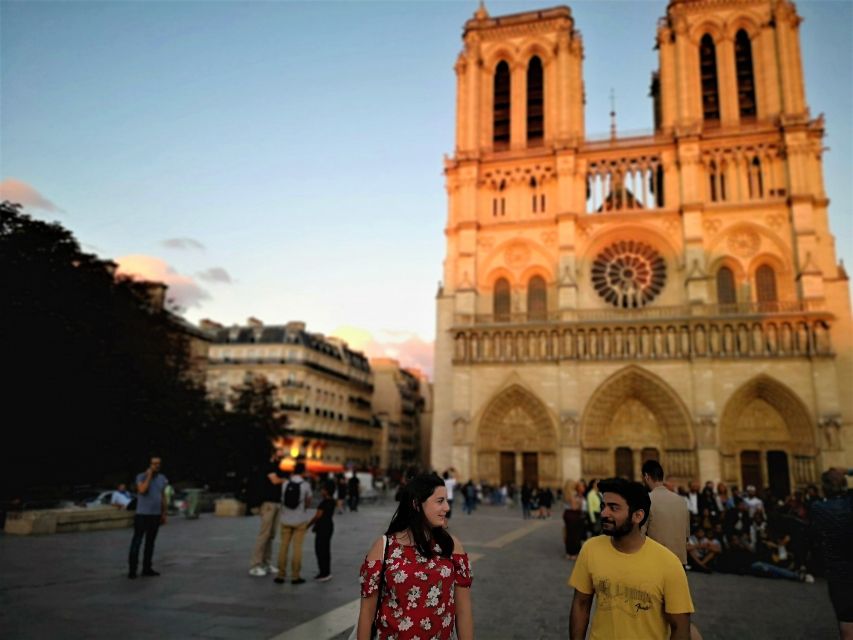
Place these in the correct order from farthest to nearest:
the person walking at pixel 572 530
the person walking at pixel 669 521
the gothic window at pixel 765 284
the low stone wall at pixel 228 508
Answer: the gothic window at pixel 765 284 < the low stone wall at pixel 228 508 < the person walking at pixel 572 530 < the person walking at pixel 669 521

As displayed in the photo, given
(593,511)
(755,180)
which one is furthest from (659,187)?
(593,511)

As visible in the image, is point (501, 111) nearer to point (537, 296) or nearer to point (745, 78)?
point (537, 296)

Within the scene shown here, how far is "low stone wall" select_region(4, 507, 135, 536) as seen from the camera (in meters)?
12.3

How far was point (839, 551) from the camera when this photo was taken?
4.05m

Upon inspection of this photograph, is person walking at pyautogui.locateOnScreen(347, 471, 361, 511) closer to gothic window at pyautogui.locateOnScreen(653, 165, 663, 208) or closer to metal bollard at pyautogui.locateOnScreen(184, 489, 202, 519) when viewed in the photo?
metal bollard at pyautogui.locateOnScreen(184, 489, 202, 519)

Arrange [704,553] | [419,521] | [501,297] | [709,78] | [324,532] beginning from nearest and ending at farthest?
[419,521] < [324,532] < [704,553] < [501,297] < [709,78]

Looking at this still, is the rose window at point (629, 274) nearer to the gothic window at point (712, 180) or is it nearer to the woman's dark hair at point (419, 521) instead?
the gothic window at point (712, 180)

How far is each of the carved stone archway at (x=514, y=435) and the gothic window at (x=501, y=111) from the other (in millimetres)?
15639

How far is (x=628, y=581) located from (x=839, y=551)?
2.10m

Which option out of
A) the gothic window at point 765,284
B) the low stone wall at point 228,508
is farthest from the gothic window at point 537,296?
the low stone wall at point 228,508

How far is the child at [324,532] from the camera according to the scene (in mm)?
8305

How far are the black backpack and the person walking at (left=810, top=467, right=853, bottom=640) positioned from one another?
5939mm

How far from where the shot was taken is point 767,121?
3425 cm

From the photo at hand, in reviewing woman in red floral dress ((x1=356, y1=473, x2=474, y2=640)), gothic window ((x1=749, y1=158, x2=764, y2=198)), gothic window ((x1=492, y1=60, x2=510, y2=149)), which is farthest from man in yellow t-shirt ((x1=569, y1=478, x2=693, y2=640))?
gothic window ((x1=492, y1=60, x2=510, y2=149))
